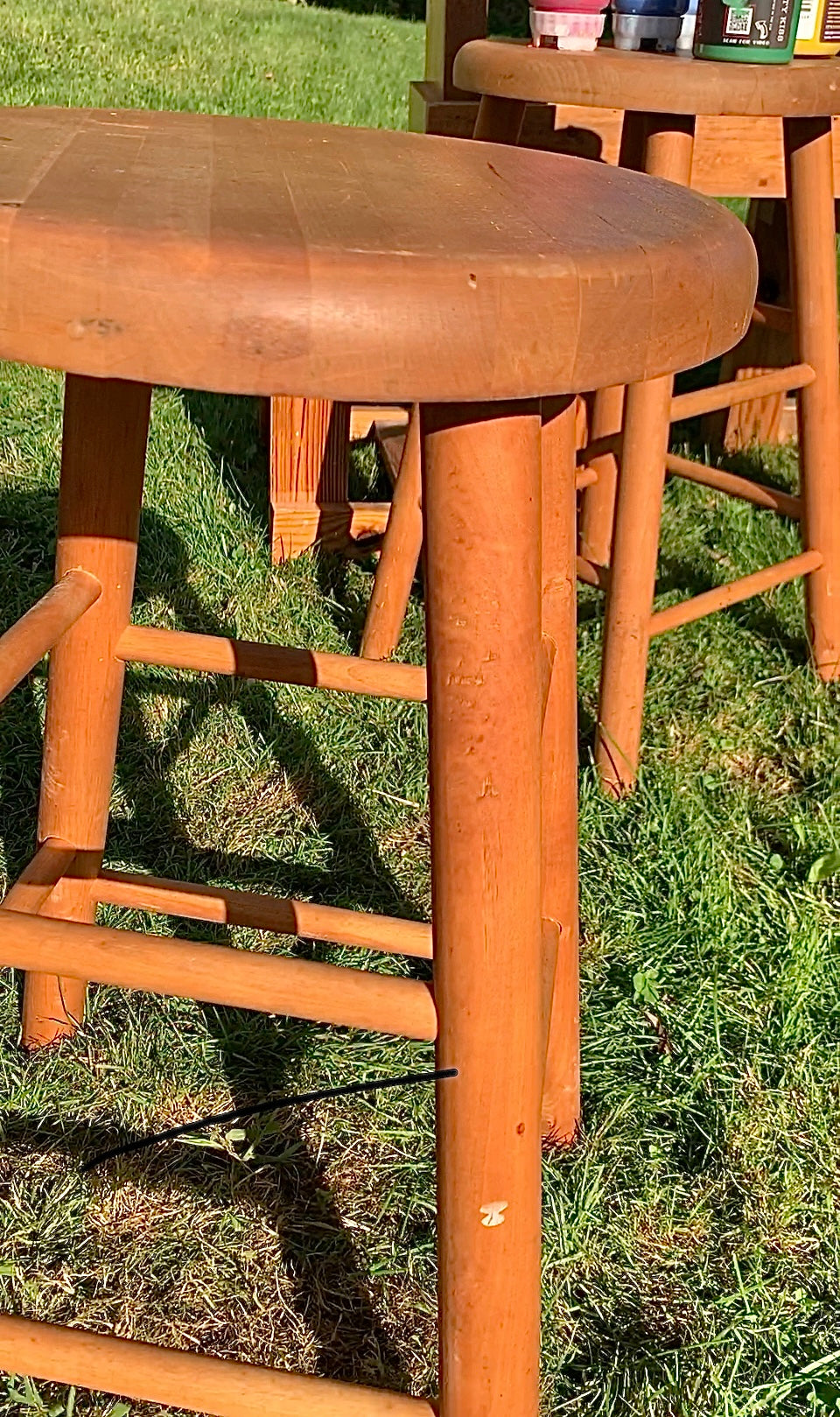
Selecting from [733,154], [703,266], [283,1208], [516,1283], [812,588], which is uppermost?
[703,266]

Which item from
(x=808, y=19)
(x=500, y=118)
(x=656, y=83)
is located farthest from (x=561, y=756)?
(x=808, y=19)

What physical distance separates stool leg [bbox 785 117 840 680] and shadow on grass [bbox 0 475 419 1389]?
2.84ft

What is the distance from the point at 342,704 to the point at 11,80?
12.5ft

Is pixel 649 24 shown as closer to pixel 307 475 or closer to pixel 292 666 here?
pixel 307 475

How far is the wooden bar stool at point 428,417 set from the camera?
601 millimetres

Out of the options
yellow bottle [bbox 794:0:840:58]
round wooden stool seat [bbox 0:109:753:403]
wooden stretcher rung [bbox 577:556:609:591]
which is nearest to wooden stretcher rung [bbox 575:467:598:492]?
wooden stretcher rung [bbox 577:556:609:591]

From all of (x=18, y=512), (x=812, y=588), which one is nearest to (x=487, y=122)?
(x=812, y=588)

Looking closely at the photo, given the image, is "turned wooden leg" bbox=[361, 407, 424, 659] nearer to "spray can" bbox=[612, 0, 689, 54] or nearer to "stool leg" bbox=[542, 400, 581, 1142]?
"spray can" bbox=[612, 0, 689, 54]

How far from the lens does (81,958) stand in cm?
88

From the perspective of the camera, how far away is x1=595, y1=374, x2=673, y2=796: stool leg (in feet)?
6.04

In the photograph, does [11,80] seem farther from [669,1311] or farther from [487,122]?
[669,1311]

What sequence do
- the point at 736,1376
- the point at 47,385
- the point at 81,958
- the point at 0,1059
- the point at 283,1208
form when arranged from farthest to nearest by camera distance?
1. the point at 47,385
2. the point at 0,1059
3. the point at 283,1208
4. the point at 736,1376
5. the point at 81,958

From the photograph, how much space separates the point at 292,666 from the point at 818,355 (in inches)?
47.7

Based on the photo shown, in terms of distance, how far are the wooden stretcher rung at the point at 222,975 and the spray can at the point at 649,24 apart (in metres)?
1.53
